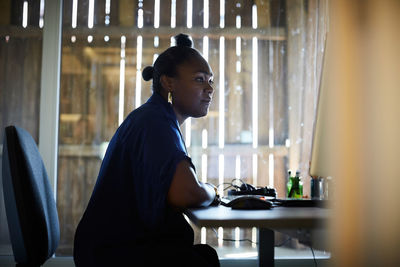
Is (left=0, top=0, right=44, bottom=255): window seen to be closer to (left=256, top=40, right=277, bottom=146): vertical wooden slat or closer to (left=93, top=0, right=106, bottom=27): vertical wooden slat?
(left=93, top=0, right=106, bottom=27): vertical wooden slat

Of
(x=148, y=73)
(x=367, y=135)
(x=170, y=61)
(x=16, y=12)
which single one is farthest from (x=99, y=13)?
(x=367, y=135)

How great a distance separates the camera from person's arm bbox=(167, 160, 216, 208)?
3.74 feet

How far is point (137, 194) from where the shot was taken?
1.26 meters

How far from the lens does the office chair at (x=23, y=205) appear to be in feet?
3.98

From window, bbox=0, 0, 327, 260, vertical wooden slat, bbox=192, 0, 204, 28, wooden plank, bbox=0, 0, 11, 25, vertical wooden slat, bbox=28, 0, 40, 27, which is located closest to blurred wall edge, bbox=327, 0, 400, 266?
window, bbox=0, 0, 327, 260

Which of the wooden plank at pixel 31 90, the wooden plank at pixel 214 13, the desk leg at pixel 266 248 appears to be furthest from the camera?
the wooden plank at pixel 214 13

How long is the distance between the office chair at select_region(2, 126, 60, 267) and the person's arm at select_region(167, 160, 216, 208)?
0.43 meters

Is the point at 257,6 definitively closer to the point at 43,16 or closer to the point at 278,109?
the point at 278,109

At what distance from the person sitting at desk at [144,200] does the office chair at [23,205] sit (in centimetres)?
12

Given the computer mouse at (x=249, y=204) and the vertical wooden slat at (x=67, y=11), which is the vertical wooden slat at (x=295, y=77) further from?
the computer mouse at (x=249, y=204)

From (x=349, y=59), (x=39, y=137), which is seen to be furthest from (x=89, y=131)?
(x=349, y=59)

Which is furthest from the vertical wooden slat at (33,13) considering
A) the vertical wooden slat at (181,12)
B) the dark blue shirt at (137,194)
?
the dark blue shirt at (137,194)

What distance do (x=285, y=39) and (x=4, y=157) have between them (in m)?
2.13

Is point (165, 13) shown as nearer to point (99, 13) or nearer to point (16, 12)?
point (99, 13)
